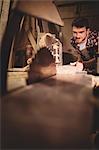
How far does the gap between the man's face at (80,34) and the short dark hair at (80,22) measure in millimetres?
→ 10

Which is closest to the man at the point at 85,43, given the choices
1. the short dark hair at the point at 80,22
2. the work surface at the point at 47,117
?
the short dark hair at the point at 80,22

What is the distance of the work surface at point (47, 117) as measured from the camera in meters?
0.64

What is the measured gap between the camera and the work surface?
0.64 meters

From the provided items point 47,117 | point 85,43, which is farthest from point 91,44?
point 47,117

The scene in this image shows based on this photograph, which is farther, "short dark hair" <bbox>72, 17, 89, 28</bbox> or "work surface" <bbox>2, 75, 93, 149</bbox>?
"short dark hair" <bbox>72, 17, 89, 28</bbox>

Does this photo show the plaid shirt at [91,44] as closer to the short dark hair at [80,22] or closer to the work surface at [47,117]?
the short dark hair at [80,22]

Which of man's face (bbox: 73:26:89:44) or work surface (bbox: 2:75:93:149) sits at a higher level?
man's face (bbox: 73:26:89:44)

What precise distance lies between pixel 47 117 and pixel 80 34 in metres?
0.32

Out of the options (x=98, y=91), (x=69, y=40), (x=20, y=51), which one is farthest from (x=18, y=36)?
(x=98, y=91)

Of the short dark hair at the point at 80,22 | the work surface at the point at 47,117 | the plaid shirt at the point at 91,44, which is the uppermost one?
the short dark hair at the point at 80,22

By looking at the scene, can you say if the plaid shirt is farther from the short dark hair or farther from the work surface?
the work surface

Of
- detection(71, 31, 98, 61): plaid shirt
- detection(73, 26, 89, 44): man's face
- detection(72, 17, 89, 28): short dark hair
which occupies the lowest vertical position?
detection(71, 31, 98, 61): plaid shirt

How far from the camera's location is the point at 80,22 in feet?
2.78

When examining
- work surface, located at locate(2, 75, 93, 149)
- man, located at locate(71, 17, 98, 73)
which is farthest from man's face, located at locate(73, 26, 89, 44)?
work surface, located at locate(2, 75, 93, 149)
